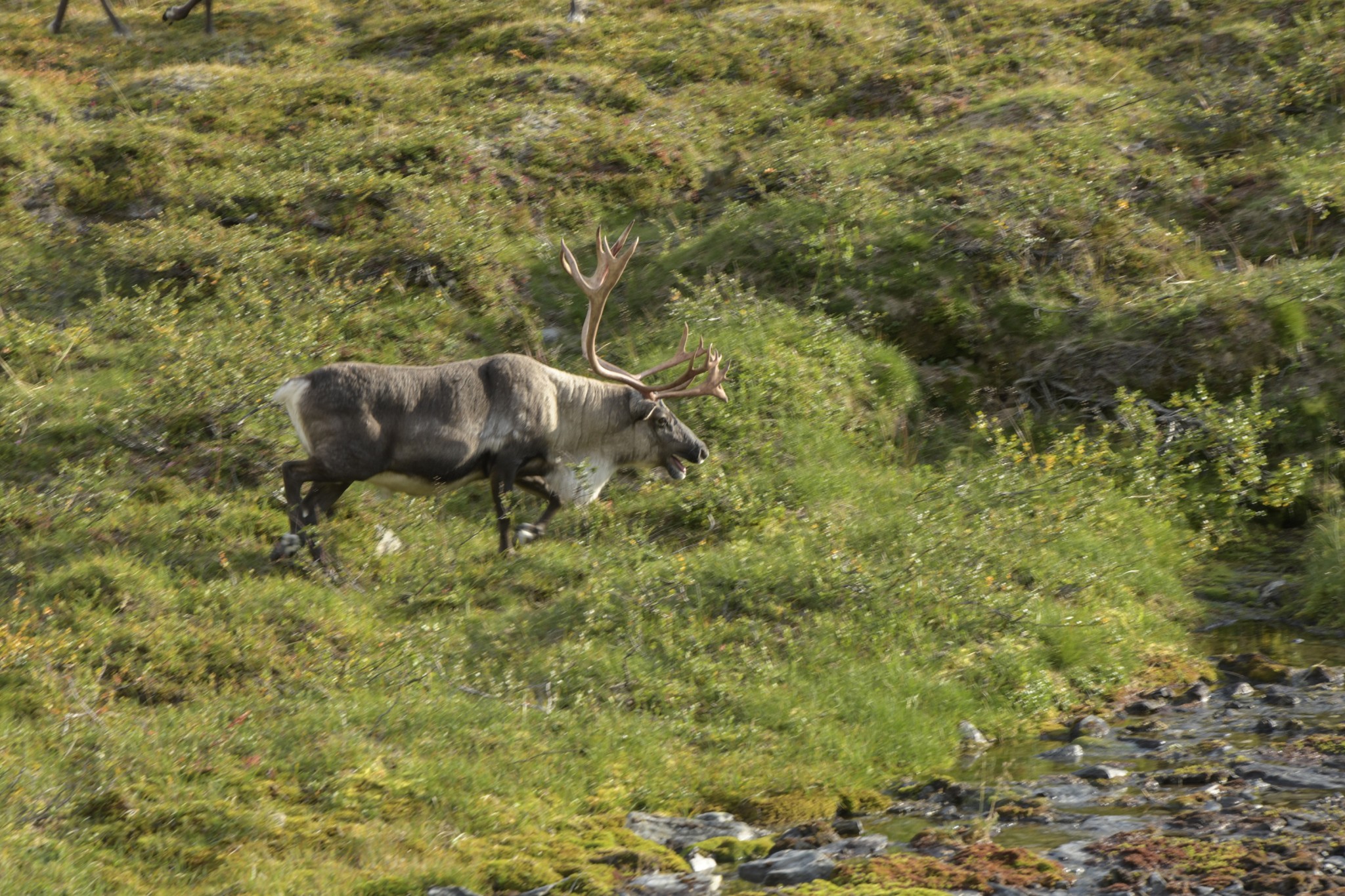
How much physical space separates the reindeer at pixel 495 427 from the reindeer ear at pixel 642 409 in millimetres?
Answer: 11

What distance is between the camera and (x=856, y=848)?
6.37 m

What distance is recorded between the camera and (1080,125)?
1612cm

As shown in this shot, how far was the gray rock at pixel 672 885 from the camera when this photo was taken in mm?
5918

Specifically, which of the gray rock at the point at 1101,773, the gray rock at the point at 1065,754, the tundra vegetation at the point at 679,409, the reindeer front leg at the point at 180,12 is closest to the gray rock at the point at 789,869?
the tundra vegetation at the point at 679,409

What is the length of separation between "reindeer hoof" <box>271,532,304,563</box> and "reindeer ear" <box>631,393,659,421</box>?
309 centimetres

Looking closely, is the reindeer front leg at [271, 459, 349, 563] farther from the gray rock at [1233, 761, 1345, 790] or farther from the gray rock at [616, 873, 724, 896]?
the gray rock at [1233, 761, 1345, 790]

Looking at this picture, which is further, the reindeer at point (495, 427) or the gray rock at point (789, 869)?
the reindeer at point (495, 427)

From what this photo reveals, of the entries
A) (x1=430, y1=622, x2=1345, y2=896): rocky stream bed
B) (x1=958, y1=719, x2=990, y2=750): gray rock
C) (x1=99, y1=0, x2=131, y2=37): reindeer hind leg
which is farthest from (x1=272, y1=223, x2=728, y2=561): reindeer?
(x1=99, y1=0, x2=131, y2=37): reindeer hind leg

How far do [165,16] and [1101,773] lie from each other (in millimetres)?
25105

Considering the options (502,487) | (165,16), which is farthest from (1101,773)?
(165,16)

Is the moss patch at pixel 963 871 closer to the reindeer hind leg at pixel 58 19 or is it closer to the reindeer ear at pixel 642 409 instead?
the reindeer ear at pixel 642 409

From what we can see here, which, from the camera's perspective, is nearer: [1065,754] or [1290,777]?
[1290,777]

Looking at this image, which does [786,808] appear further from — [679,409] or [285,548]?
[679,409]

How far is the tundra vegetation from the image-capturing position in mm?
7102
